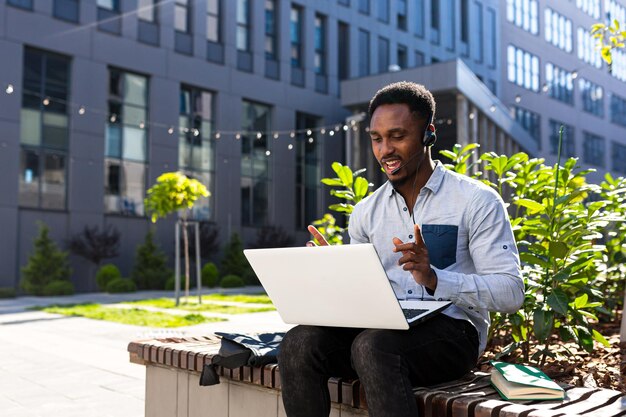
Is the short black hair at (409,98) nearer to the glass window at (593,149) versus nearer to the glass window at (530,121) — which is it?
the glass window at (530,121)

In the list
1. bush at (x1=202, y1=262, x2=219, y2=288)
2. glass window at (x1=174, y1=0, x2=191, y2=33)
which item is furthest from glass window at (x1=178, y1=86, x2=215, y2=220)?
bush at (x1=202, y1=262, x2=219, y2=288)

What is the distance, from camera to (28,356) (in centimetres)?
739

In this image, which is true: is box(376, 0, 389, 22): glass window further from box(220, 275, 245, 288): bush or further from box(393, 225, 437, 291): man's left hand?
box(393, 225, 437, 291): man's left hand

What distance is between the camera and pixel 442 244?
2451 millimetres

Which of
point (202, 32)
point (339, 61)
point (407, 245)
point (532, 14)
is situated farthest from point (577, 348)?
point (532, 14)

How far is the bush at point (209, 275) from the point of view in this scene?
74.6 ft

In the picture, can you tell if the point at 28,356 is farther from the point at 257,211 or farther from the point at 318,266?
the point at 257,211

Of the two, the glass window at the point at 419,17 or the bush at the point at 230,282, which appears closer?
the bush at the point at 230,282

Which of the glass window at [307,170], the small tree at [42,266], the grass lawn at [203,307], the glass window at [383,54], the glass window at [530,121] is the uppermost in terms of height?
the glass window at [383,54]

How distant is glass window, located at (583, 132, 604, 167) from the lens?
40331 mm

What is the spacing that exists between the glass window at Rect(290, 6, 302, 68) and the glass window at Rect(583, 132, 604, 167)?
2059 centimetres

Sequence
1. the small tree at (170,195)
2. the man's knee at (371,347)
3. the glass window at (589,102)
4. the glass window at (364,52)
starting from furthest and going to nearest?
1. the glass window at (589,102)
2. the glass window at (364,52)
3. the small tree at (170,195)
4. the man's knee at (371,347)

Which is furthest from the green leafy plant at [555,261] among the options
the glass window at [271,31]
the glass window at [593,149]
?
the glass window at [593,149]

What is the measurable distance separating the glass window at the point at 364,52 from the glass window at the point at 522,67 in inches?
425
